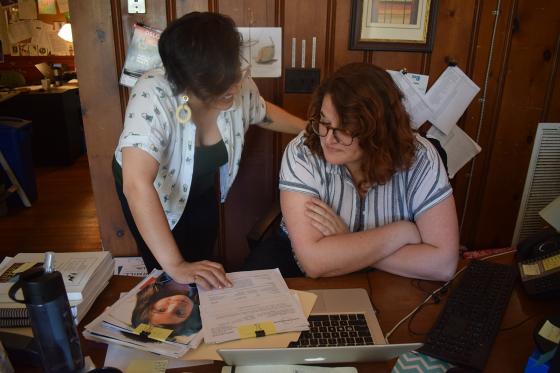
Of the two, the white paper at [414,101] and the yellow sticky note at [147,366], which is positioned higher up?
the white paper at [414,101]

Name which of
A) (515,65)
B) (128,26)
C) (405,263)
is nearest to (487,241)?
(515,65)

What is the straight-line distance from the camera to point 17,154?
11.5ft

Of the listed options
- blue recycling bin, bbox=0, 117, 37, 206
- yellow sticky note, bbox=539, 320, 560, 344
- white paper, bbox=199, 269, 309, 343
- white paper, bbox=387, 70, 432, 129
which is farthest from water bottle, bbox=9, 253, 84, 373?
blue recycling bin, bbox=0, 117, 37, 206

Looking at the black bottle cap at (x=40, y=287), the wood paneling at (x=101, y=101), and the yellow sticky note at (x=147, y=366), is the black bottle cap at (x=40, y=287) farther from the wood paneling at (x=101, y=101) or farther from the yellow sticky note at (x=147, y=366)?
the wood paneling at (x=101, y=101)

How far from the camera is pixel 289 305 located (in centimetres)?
105

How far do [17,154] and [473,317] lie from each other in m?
3.60

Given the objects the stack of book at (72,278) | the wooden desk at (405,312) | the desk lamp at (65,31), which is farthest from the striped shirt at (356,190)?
the desk lamp at (65,31)

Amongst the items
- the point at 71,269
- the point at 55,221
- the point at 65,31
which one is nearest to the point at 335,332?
the point at 71,269

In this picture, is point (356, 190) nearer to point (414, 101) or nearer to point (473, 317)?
point (473, 317)

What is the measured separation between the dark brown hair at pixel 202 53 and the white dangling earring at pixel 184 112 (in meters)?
0.08

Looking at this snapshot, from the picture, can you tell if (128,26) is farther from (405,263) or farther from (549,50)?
(549,50)

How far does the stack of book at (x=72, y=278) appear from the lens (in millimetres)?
987

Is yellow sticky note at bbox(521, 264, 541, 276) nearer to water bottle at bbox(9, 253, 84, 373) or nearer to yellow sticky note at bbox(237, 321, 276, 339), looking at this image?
yellow sticky note at bbox(237, 321, 276, 339)

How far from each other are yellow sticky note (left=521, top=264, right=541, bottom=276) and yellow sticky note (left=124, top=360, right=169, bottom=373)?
0.96m
